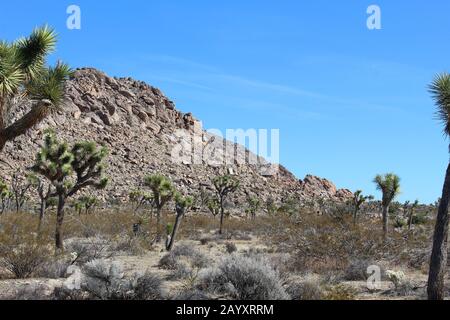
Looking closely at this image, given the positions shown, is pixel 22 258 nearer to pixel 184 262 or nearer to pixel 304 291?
pixel 184 262

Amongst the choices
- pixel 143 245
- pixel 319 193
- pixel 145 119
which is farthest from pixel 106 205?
pixel 319 193

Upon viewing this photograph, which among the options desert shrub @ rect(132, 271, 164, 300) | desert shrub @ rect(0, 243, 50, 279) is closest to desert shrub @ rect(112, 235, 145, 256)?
desert shrub @ rect(0, 243, 50, 279)

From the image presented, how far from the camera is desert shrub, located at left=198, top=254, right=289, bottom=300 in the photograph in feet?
32.8

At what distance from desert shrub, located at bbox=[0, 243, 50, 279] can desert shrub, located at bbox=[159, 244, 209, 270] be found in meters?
4.07

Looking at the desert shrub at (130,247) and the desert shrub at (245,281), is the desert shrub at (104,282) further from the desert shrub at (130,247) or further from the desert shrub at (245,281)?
the desert shrub at (130,247)

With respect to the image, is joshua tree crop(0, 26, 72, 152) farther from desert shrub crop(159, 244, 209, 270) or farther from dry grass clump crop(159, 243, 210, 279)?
desert shrub crop(159, 244, 209, 270)

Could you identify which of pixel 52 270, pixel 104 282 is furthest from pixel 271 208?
pixel 104 282

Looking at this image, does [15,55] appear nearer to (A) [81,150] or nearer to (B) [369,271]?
(A) [81,150]

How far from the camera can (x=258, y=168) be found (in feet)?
317

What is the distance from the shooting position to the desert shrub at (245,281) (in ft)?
32.8

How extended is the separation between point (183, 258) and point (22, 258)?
701 centimetres

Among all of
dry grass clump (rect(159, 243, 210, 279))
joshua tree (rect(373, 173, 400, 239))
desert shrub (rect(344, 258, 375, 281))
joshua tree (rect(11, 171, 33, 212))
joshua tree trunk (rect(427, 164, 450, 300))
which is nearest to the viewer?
joshua tree trunk (rect(427, 164, 450, 300))

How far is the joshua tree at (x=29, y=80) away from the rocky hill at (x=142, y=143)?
48.0 metres
